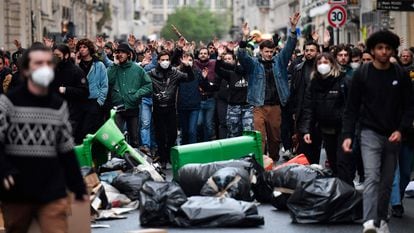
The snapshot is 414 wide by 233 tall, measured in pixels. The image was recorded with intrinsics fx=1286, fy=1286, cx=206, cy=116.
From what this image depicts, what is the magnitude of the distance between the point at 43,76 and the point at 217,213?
14.6 feet

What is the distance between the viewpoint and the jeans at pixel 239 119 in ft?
58.9

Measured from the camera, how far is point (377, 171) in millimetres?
10828

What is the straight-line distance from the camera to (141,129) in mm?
19000

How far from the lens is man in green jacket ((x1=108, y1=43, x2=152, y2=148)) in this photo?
59.1ft

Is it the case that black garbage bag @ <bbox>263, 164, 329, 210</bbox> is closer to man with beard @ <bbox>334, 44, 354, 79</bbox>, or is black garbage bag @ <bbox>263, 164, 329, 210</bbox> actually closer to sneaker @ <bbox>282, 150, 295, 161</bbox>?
man with beard @ <bbox>334, 44, 354, 79</bbox>

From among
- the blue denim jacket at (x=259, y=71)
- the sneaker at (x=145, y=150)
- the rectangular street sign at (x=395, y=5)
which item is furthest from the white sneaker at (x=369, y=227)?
the rectangular street sign at (x=395, y=5)

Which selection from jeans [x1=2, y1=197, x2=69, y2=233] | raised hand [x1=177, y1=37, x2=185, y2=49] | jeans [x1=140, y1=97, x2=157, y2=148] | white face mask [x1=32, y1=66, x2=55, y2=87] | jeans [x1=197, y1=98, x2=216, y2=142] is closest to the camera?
white face mask [x1=32, y1=66, x2=55, y2=87]

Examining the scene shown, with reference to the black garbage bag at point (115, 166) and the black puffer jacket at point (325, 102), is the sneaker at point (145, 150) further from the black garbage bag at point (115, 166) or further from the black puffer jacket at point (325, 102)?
the black puffer jacket at point (325, 102)

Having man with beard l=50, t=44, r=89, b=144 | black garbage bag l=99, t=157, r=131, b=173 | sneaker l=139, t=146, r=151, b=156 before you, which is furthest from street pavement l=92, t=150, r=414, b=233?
sneaker l=139, t=146, r=151, b=156

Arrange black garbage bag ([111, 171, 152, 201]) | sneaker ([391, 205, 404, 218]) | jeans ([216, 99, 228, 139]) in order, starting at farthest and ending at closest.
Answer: jeans ([216, 99, 228, 139]) → black garbage bag ([111, 171, 152, 201]) → sneaker ([391, 205, 404, 218])

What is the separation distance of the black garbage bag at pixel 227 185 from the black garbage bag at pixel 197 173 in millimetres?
268

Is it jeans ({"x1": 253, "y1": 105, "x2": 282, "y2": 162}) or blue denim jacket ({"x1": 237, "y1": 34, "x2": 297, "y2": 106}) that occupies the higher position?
blue denim jacket ({"x1": 237, "y1": 34, "x2": 297, "y2": 106})

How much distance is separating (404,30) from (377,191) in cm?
3102

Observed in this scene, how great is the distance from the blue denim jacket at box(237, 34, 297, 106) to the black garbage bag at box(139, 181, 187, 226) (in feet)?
16.9
